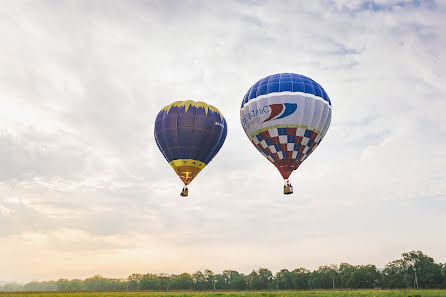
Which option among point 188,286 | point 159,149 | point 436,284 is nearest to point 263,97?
point 159,149

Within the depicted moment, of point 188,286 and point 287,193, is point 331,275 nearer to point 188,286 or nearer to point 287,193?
point 188,286

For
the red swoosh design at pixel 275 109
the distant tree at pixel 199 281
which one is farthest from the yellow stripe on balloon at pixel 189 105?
the distant tree at pixel 199 281

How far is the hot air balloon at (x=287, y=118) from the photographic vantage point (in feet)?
164

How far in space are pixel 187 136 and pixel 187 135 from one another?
0.46 feet

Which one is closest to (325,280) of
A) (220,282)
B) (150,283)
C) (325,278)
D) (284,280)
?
(325,278)

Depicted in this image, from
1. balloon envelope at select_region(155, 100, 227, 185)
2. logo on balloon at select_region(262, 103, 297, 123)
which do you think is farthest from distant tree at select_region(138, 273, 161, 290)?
logo on balloon at select_region(262, 103, 297, 123)

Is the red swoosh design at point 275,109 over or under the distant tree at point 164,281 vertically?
over

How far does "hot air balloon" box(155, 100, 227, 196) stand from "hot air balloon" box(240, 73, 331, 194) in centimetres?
665

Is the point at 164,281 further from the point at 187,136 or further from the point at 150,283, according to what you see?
the point at 187,136

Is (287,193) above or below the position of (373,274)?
above

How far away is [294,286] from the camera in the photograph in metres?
131

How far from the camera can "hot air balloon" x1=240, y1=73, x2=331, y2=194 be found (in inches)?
1972

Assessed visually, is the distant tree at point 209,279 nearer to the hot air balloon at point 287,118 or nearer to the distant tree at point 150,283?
the distant tree at point 150,283

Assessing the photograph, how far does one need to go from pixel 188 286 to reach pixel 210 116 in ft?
361
